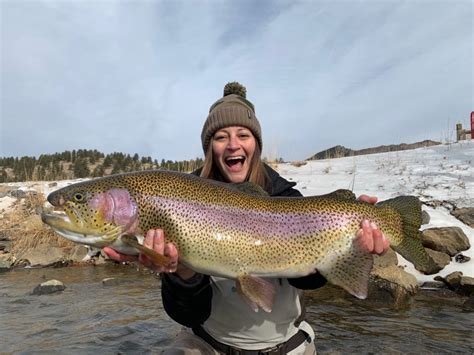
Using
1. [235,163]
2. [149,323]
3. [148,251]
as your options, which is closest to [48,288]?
[149,323]

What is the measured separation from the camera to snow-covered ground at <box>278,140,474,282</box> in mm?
8180

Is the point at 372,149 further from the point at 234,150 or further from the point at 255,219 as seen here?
the point at 255,219

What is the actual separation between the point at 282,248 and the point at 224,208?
19.2 inches

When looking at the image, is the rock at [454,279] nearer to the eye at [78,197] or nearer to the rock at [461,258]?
the rock at [461,258]

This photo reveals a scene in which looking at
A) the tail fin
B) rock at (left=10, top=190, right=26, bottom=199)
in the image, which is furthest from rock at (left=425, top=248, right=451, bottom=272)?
rock at (left=10, top=190, right=26, bottom=199)

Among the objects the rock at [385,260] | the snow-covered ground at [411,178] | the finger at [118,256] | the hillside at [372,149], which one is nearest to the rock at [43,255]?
the snow-covered ground at [411,178]

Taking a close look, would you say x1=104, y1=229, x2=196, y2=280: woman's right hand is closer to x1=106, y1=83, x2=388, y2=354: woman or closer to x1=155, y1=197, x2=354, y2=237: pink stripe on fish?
x1=106, y1=83, x2=388, y2=354: woman

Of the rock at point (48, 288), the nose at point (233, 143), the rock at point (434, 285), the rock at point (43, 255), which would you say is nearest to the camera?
the nose at point (233, 143)

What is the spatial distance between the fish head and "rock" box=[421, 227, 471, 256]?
237 inches

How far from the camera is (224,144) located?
374 cm

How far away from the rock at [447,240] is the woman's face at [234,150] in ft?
15.6

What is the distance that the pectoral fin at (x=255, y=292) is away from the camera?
2674mm

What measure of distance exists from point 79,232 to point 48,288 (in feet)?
18.3

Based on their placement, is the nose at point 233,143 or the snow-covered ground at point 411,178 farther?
the snow-covered ground at point 411,178
